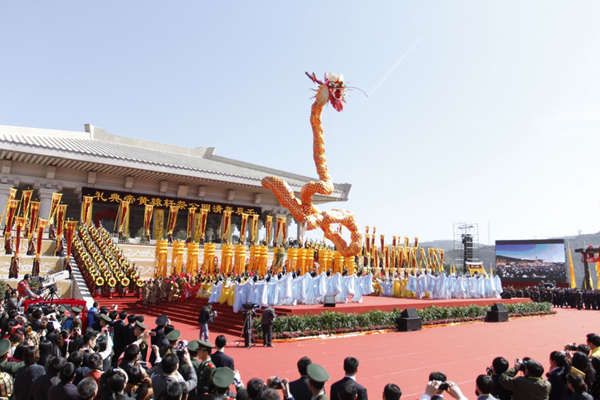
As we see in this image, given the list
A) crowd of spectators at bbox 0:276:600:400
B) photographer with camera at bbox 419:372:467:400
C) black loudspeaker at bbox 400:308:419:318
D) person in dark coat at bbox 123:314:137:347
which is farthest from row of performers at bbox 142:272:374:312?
photographer with camera at bbox 419:372:467:400

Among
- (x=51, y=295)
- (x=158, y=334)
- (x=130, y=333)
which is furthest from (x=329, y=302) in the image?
(x=158, y=334)

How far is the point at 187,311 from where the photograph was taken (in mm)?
13734

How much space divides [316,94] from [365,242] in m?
11.1

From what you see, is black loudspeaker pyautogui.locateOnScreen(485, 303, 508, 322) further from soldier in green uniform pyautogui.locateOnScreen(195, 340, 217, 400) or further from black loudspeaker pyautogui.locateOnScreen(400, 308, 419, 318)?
soldier in green uniform pyautogui.locateOnScreen(195, 340, 217, 400)

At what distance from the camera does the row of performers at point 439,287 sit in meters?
17.2

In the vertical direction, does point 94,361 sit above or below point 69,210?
below

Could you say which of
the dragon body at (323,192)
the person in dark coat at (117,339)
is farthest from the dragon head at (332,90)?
the person in dark coat at (117,339)

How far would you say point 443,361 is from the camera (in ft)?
26.2

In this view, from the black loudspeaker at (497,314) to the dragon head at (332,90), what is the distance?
931 centimetres

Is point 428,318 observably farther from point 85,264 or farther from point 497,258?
point 497,258

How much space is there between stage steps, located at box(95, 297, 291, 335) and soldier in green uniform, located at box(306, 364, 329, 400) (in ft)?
26.6

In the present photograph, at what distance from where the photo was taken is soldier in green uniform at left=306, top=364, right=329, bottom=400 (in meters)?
3.00

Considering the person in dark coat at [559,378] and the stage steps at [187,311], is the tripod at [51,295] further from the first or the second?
the person in dark coat at [559,378]

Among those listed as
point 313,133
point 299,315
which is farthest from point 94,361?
point 313,133
